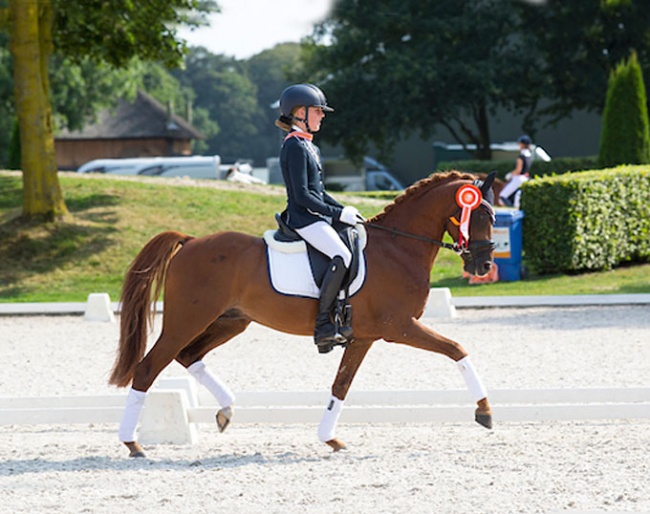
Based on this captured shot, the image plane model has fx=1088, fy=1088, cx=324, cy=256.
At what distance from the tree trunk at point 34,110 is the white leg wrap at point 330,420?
47.3ft

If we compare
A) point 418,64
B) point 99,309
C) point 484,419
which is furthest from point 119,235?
point 418,64

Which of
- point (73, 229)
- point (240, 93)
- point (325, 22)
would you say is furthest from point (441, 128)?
point (240, 93)

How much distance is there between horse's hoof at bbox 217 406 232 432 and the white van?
36.3 meters

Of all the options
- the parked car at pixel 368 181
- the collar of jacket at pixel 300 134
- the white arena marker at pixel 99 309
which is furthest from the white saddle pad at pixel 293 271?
the parked car at pixel 368 181

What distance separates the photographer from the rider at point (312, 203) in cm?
698

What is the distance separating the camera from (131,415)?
22.9 feet

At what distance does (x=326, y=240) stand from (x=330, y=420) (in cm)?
117

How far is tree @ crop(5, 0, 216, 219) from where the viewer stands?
1998cm

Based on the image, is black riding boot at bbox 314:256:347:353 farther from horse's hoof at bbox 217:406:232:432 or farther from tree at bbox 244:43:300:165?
tree at bbox 244:43:300:165

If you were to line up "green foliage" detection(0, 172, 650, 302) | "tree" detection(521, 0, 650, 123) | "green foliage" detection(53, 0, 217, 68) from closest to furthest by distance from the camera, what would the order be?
"green foliage" detection(0, 172, 650, 302) → "green foliage" detection(53, 0, 217, 68) → "tree" detection(521, 0, 650, 123)

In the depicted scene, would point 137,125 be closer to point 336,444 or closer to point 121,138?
point 121,138

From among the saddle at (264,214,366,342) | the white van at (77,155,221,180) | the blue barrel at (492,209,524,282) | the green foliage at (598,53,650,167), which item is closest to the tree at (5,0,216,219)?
the blue barrel at (492,209,524,282)

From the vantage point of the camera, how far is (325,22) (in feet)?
136

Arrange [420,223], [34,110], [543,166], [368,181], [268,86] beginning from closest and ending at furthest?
1. [420,223]
2. [34,110]
3. [543,166]
4. [368,181]
5. [268,86]
